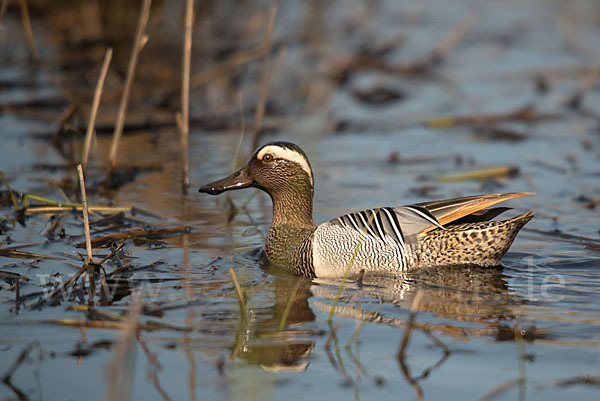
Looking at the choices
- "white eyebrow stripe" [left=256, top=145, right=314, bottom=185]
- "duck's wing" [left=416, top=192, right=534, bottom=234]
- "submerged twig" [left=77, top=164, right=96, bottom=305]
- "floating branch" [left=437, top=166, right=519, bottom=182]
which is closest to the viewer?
"submerged twig" [left=77, top=164, right=96, bottom=305]

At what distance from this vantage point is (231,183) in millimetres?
6246

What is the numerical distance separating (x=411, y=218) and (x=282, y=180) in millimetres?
1050

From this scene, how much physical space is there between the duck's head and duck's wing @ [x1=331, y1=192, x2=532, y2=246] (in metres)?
0.55

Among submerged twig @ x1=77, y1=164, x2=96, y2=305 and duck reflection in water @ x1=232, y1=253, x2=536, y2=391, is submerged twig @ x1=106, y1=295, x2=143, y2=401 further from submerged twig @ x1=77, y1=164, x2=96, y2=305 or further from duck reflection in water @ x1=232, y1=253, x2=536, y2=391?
submerged twig @ x1=77, y1=164, x2=96, y2=305

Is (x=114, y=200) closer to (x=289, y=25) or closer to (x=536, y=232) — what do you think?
(x=536, y=232)

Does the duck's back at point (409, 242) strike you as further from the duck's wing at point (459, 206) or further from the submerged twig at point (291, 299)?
the submerged twig at point (291, 299)

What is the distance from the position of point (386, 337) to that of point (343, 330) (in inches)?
9.8

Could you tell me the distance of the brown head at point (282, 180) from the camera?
6.16 meters

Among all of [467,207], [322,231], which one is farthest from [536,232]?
[322,231]

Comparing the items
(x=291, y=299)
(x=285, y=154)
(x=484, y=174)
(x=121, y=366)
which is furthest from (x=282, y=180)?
(x=121, y=366)

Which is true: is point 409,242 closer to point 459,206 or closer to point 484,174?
point 459,206

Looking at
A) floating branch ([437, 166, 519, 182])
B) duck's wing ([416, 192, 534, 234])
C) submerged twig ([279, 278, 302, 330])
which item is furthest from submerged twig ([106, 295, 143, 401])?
floating branch ([437, 166, 519, 182])

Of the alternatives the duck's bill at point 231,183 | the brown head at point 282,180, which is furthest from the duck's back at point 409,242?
the duck's bill at point 231,183

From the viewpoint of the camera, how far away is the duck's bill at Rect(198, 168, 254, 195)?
623 cm
